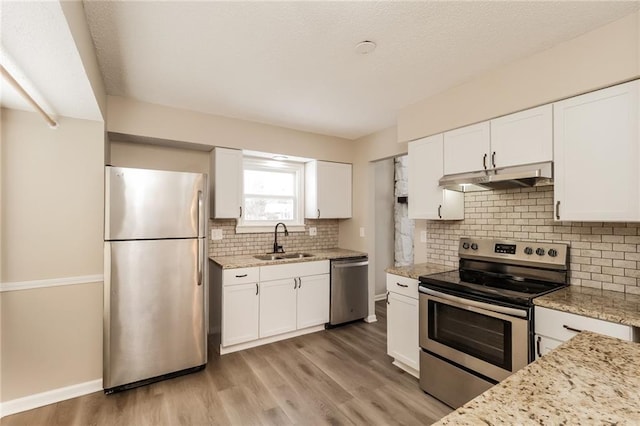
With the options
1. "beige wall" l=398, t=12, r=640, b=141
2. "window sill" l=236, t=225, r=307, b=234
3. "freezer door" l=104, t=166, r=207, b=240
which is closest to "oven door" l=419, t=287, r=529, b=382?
"beige wall" l=398, t=12, r=640, b=141

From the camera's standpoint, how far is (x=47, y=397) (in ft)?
7.27

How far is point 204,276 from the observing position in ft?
8.99

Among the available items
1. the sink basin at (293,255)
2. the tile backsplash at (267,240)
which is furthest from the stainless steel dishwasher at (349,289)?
the tile backsplash at (267,240)

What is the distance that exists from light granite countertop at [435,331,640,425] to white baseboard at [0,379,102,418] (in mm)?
2847

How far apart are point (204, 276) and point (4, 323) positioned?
4.44 feet

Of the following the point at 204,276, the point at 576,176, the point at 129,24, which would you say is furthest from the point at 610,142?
the point at 204,276

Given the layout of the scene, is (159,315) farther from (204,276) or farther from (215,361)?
(215,361)

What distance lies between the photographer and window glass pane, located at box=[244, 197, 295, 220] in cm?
392

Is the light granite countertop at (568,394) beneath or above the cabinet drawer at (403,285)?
above

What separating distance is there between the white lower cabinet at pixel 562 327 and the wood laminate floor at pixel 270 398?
0.89 metres

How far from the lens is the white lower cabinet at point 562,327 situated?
4.88 feet

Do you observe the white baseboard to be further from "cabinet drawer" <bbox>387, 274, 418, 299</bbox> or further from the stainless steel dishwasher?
"cabinet drawer" <bbox>387, 274, 418, 299</bbox>

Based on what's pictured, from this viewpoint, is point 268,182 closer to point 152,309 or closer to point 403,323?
point 152,309

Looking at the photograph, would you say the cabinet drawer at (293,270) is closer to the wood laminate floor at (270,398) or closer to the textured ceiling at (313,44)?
the wood laminate floor at (270,398)
